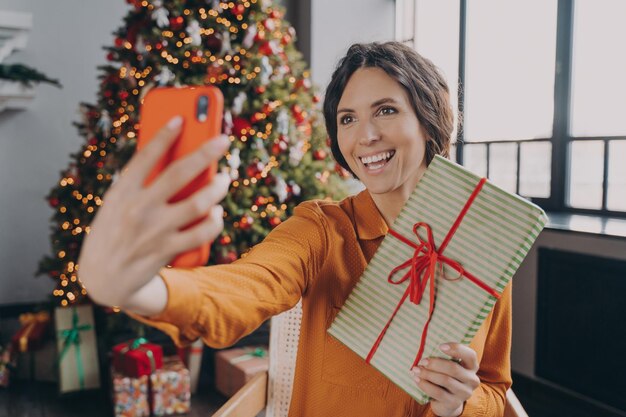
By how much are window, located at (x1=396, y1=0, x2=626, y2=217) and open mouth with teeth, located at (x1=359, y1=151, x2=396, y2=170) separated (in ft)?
5.84

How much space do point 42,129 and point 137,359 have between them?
2.46 meters

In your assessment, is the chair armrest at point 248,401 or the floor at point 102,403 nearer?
the chair armrest at point 248,401

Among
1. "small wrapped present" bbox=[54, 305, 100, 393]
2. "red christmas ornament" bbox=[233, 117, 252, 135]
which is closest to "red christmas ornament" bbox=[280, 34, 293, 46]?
"red christmas ornament" bbox=[233, 117, 252, 135]

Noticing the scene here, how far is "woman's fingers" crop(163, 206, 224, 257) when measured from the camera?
1.57 feet

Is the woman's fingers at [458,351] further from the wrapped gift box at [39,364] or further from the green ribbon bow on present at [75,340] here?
the wrapped gift box at [39,364]

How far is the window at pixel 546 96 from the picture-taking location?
3.18 meters

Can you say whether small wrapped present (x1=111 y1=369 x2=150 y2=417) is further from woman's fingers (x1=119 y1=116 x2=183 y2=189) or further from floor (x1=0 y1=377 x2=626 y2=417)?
woman's fingers (x1=119 y1=116 x2=183 y2=189)

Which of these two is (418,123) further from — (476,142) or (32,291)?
(32,291)

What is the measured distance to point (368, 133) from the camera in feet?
3.59

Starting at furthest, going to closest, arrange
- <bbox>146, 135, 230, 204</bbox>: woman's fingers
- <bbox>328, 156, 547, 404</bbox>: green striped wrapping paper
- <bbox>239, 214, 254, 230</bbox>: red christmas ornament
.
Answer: <bbox>239, 214, 254, 230</bbox>: red christmas ornament, <bbox>328, 156, 547, 404</bbox>: green striped wrapping paper, <bbox>146, 135, 230, 204</bbox>: woman's fingers

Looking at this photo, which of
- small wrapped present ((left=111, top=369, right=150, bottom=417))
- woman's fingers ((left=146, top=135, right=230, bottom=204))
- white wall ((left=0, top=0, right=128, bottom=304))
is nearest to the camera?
woman's fingers ((left=146, top=135, right=230, bottom=204))

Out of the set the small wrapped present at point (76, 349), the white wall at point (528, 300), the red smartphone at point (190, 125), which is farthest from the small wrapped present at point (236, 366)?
the red smartphone at point (190, 125)

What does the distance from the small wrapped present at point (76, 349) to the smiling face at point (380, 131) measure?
2.45 m

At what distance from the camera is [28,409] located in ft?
9.52
